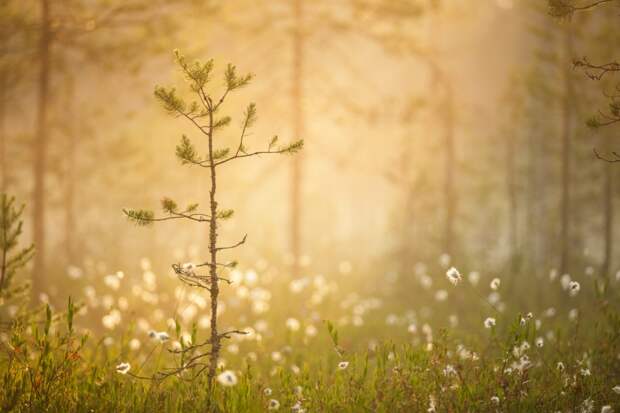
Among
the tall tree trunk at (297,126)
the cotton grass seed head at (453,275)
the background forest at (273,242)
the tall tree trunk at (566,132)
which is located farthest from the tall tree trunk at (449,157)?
the cotton grass seed head at (453,275)

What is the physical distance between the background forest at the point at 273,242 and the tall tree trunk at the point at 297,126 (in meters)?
0.05

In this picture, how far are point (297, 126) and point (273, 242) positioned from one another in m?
9.20

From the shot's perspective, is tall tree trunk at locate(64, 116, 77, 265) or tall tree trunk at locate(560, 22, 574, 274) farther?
tall tree trunk at locate(64, 116, 77, 265)

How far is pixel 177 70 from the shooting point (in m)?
4.01

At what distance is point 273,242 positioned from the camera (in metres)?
19.8

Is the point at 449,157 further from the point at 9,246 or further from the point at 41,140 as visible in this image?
the point at 9,246

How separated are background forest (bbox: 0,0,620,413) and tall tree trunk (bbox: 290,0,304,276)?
0.05m

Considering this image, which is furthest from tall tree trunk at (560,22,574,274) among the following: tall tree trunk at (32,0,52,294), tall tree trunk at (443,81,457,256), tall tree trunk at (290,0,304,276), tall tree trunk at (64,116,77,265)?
tall tree trunk at (64,116,77,265)

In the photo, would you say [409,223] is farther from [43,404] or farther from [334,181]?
[334,181]

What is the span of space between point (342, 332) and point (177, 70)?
20.7ft

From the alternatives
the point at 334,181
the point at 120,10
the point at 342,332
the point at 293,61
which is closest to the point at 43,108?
the point at 120,10

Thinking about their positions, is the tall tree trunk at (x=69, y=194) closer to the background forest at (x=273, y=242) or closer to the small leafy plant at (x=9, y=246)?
the background forest at (x=273, y=242)

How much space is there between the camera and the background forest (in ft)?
14.0

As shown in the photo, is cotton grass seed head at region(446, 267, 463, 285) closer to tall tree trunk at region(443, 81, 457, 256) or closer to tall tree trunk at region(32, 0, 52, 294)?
tall tree trunk at region(32, 0, 52, 294)
